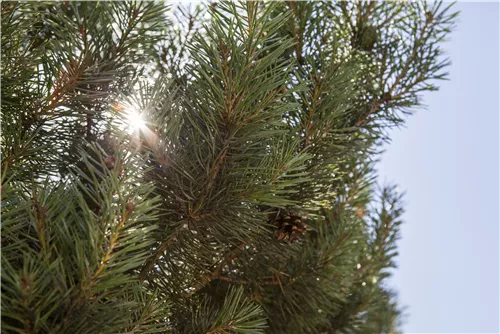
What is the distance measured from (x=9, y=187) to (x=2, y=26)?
228mm

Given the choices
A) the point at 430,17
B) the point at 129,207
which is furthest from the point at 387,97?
Result: the point at 129,207

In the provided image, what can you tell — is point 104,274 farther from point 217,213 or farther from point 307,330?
point 307,330

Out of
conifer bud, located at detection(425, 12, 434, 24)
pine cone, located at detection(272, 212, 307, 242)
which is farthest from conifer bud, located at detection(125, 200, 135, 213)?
conifer bud, located at detection(425, 12, 434, 24)

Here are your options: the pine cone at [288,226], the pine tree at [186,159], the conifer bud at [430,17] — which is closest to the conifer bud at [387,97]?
the pine tree at [186,159]

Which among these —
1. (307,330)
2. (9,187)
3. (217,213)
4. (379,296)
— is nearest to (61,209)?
(9,187)

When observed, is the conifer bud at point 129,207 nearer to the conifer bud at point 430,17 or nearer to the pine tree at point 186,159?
the pine tree at point 186,159

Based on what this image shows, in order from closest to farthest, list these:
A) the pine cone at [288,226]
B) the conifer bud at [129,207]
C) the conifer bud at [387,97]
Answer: the conifer bud at [129,207] → the pine cone at [288,226] → the conifer bud at [387,97]

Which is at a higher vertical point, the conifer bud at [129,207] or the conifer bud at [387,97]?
the conifer bud at [387,97]

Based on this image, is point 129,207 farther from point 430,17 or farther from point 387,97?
point 430,17

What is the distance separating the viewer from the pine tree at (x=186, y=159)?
48 centimetres

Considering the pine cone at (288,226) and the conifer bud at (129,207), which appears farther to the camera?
the pine cone at (288,226)

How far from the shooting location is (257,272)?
31.0 inches

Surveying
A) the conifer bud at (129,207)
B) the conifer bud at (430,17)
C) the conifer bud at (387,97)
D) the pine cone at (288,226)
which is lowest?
the conifer bud at (129,207)

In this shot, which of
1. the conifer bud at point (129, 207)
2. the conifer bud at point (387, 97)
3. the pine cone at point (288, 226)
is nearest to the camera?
the conifer bud at point (129, 207)
